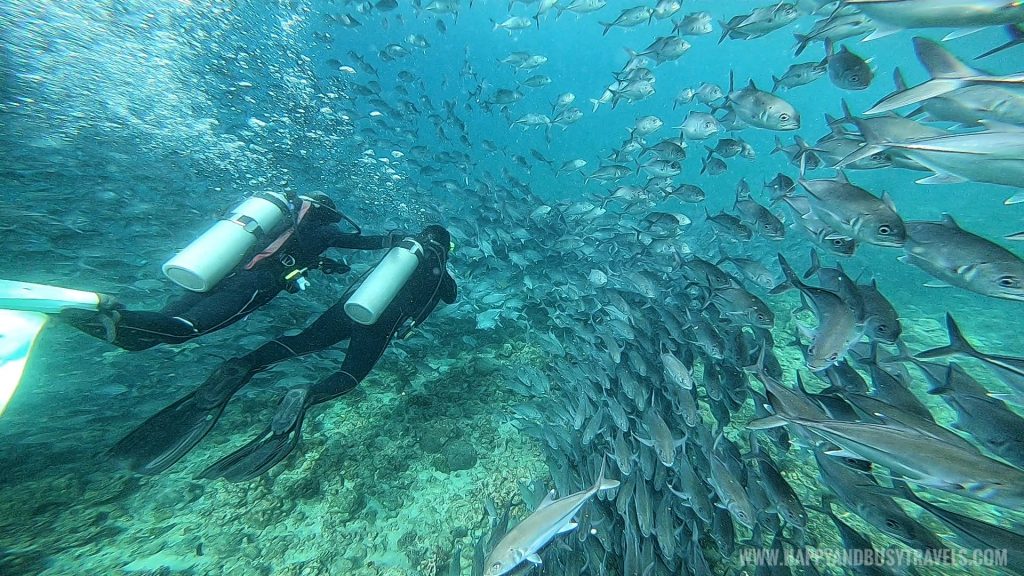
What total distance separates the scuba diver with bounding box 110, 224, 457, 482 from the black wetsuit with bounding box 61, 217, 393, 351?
0.54m

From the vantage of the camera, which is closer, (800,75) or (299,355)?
(299,355)

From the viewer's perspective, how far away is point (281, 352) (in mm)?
4684

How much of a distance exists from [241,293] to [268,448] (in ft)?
6.06

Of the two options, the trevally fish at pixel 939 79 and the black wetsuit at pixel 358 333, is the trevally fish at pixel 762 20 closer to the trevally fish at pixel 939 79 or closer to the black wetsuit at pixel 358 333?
the trevally fish at pixel 939 79

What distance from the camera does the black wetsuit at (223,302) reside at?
3645 millimetres

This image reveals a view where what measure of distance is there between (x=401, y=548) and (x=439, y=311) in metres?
4.55

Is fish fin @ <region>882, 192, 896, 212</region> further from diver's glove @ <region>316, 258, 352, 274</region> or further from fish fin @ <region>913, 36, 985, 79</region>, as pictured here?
diver's glove @ <region>316, 258, 352, 274</region>

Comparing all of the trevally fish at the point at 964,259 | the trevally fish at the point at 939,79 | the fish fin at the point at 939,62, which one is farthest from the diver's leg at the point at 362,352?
the fish fin at the point at 939,62

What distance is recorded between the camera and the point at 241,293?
4.44 m

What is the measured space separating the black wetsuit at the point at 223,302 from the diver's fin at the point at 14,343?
0.69 ft

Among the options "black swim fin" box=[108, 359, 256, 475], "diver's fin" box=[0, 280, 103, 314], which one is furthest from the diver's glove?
"diver's fin" box=[0, 280, 103, 314]

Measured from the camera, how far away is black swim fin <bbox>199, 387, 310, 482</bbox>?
3.72 m

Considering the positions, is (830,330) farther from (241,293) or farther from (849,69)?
(241,293)

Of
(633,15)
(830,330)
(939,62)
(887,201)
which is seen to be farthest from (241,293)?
(633,15)
